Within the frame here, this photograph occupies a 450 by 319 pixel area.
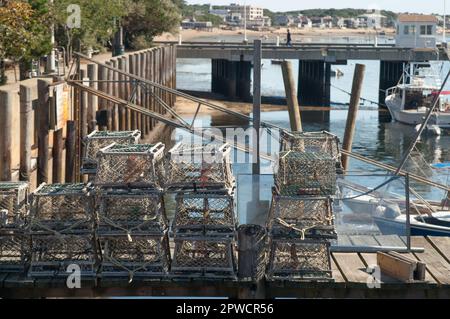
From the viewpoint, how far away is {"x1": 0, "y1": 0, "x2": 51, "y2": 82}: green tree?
80.0 ft

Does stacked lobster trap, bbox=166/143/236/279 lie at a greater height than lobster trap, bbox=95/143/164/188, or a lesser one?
lesser

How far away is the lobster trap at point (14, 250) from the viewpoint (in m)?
11.3

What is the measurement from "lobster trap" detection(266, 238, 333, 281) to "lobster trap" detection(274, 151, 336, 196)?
60 cm

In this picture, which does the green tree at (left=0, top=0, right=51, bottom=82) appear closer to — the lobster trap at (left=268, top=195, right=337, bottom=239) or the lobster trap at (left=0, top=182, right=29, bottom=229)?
the lobster trap at (left=0, top=182, right=29, bottom=229)

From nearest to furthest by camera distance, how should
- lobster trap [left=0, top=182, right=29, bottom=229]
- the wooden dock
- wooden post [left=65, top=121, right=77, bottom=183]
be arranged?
the wooden dock, lobster trap [left=0, top=182, right=29, bottom=229], wooden post [left=65, top=121, right=77, bottom=183]

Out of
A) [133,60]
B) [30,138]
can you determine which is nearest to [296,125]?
[30,138]

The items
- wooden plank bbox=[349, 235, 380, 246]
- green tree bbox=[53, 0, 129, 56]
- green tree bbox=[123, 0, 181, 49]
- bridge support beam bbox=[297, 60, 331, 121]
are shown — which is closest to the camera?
wooden plank bbox=[349, 235, 380, 246]

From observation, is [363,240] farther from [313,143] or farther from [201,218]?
[201,218]

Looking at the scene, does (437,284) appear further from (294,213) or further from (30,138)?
(30,138)

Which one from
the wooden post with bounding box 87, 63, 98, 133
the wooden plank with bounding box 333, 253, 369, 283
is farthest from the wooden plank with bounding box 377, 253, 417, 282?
the wooden post with bounding box 87, 63, 98, 133

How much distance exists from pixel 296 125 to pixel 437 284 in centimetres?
847

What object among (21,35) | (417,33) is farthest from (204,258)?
(417,33)

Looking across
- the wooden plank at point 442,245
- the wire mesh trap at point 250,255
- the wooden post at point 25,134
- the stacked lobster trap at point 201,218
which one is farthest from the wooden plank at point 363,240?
the wooden post at point 25,134

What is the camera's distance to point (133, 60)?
39.8 m
